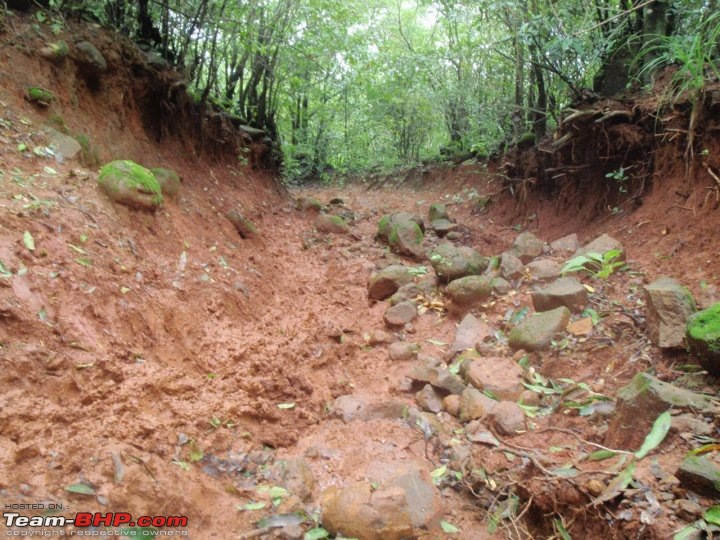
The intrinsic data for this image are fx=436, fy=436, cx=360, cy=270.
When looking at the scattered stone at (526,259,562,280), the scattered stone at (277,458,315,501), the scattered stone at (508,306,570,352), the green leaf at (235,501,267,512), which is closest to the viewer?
the green leaf at (235,501,267,512)

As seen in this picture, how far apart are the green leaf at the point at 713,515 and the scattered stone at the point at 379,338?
2.90 m

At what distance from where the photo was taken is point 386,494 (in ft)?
6.89

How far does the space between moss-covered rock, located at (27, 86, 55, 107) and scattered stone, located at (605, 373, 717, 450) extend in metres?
5.15

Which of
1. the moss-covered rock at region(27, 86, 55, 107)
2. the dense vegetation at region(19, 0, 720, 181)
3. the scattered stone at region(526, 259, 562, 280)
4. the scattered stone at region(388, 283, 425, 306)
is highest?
the dense vegetation at region(19, 0, 720, 181)

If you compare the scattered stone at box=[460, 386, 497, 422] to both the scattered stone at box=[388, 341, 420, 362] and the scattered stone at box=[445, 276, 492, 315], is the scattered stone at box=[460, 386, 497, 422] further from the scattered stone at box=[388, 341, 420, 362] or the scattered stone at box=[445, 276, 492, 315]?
the scattered stone at box=[445, 276, 492, 315]

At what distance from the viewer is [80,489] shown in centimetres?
176

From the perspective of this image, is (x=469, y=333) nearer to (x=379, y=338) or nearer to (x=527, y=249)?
(x=379, y=338)

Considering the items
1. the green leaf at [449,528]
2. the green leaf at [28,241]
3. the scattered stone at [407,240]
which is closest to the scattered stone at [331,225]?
the scattered stone at [407,240]

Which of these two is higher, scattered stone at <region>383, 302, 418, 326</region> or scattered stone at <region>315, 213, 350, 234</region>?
scattered stone at <region>315, 213, 350, 234</region>

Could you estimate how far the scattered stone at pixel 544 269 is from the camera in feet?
14.7

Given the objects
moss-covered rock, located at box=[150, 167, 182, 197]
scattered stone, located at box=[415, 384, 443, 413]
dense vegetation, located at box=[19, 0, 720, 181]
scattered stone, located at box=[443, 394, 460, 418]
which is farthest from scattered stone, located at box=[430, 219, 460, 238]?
scattered stone, located at box=[443, 394, 460, 418]

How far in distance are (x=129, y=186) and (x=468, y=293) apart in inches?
134

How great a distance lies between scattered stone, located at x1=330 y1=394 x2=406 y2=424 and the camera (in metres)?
3.09

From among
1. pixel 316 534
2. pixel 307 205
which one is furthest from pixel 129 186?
pixel 307 205
